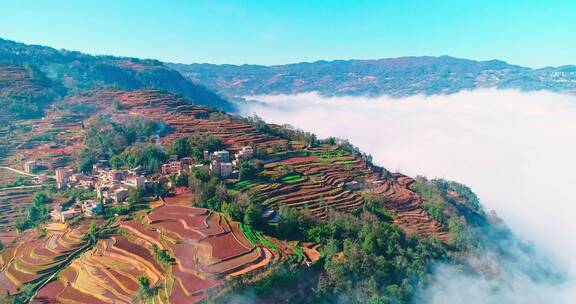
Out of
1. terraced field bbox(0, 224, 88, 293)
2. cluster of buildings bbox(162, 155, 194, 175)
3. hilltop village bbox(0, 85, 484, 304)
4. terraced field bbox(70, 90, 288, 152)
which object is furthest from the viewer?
terraced field bbox(70, 90, 288, 152)

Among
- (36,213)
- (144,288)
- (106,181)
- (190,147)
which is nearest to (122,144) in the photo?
(190,147)

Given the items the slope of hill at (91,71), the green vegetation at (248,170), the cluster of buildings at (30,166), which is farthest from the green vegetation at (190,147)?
the slope of hill at (91,71)

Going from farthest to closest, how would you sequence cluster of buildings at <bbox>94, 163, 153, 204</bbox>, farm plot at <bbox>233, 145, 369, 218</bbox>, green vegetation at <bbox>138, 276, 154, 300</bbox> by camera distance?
1. farm plot at <bbox>233, 145, 369, 218</bbox>
2. cluster of buildings at <bbox>94, 163, 153, 204</bbox>
3. green vegetation at <bbox>138, 276, 154, 300</bbox>

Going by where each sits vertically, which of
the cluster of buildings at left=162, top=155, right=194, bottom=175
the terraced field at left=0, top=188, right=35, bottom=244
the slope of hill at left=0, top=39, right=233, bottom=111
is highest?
the slope of hill at left=0, top=39, right=233, bottom=111

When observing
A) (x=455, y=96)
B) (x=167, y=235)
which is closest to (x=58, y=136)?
(x=167, y=235)

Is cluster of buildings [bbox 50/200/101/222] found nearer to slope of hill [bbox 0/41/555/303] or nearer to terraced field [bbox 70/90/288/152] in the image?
slope of hill [bbox 0/41/555/303]

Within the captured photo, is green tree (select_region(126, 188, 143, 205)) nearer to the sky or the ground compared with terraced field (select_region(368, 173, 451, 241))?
nearer to the sky

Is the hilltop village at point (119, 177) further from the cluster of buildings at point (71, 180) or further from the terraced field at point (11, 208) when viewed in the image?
the terraced field at point (11, 208)

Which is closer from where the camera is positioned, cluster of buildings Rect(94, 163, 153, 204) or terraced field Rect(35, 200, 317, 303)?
terraced field Rect(35, 200, 317, 303)

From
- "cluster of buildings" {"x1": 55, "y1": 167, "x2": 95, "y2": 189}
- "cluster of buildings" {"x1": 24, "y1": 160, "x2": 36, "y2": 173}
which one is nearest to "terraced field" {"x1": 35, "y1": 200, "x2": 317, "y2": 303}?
"cluster of buildings" {"x1": 55, "y1": 167, "x2": 95, "y2": 189}
